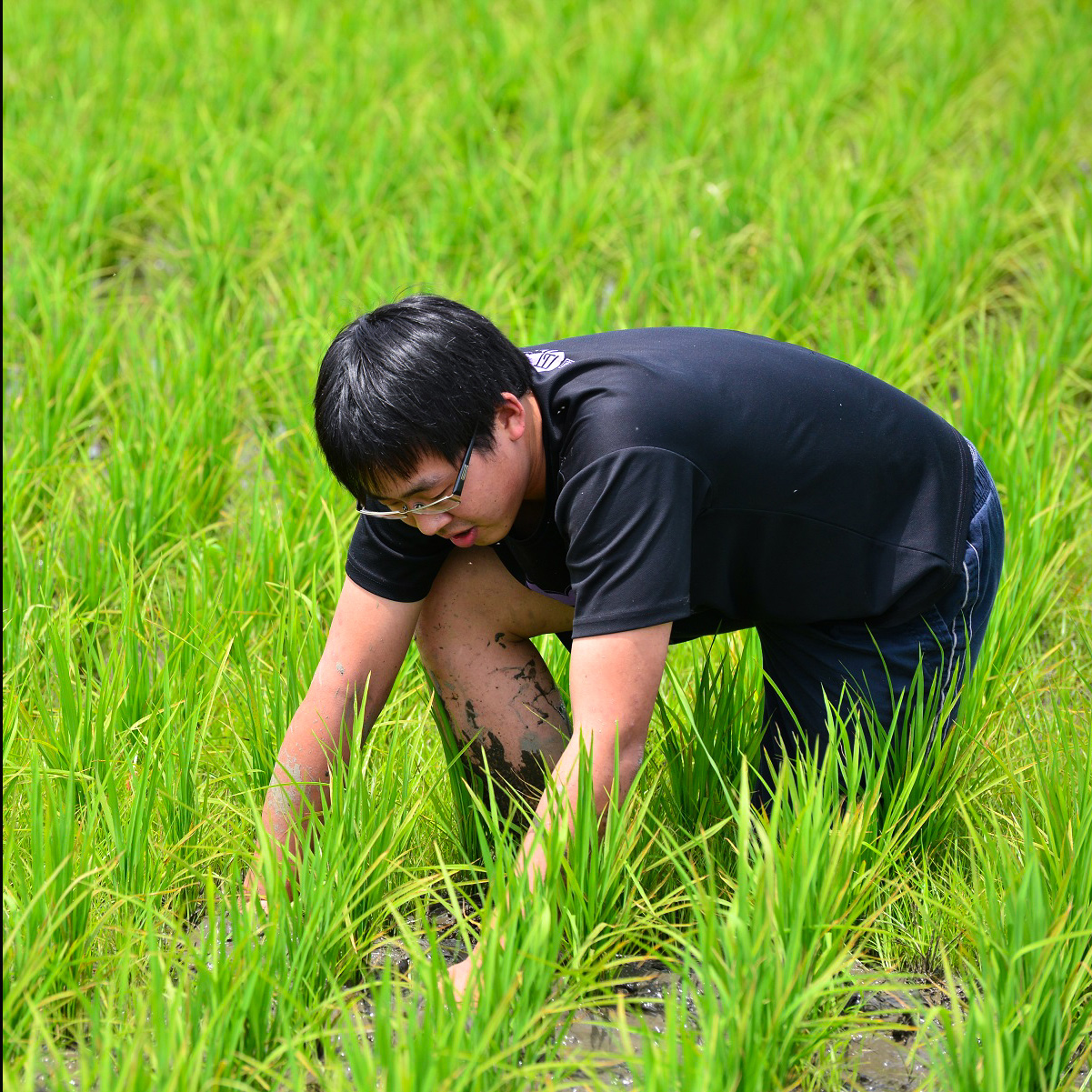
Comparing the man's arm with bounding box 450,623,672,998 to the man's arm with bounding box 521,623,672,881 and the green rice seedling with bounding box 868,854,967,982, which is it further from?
the green rice seedling with bounding box 868,854,967,982

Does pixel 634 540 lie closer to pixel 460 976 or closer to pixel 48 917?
pixel 460 976

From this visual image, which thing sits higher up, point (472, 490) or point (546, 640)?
point (472, 490)

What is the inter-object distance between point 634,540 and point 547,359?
1.15ft

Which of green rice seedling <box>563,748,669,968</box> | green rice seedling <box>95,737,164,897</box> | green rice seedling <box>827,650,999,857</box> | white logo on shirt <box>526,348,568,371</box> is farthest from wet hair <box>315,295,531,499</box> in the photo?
green rice seedling <box>827,650,999,857</box>

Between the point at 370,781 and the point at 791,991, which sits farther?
the point at 370,781

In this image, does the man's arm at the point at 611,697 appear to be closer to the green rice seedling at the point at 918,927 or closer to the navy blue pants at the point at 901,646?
the navy blue pants at the point at 901,646

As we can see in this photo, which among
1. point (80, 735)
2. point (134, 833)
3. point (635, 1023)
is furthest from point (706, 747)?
point (80, 735)

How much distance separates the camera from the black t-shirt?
1428mm

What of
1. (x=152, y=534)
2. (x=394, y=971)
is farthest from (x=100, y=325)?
(x=394, y=971)

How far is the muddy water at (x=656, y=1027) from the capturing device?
144 centimetres

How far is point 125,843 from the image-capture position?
162 cm

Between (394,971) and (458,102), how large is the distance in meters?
3.64

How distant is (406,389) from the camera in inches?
56.3

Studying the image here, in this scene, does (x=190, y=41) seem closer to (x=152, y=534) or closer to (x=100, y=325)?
(x=100, y=325)
